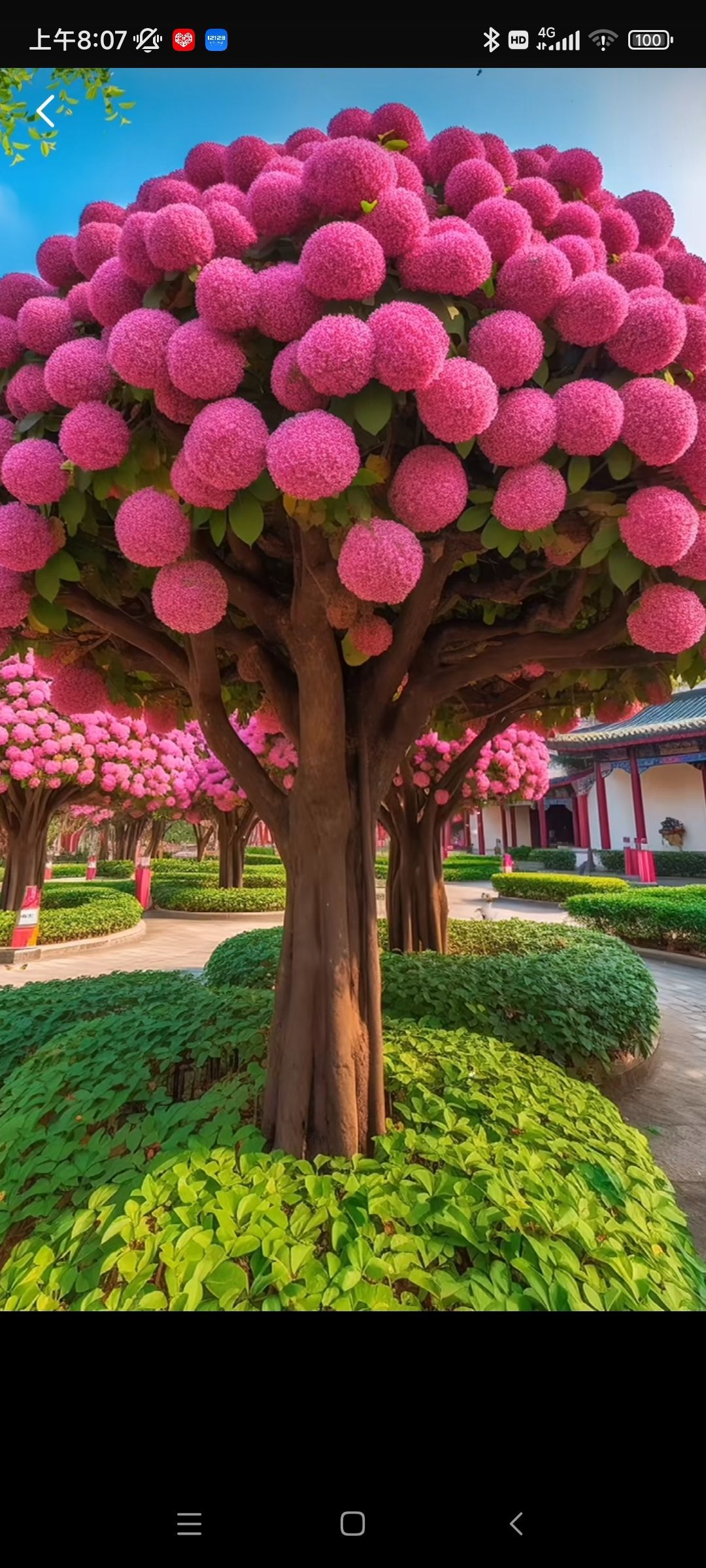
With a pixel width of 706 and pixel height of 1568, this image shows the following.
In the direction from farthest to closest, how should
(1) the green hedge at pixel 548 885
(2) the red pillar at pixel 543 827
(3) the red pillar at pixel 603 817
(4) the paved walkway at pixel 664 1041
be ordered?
(2) the red pillar at pixel 543 827 → (3) the red pillar at pixel 603 817 → (1) the green hedge at pixel 548 885 → (4) the paved walkway at pixel 664 1041

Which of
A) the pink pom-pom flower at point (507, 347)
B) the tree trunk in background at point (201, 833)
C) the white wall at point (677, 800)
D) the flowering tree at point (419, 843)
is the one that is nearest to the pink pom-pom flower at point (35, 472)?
the pink pom-pom flower at point (507, 347)

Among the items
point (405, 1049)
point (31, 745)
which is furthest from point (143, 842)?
point (405, 1049)

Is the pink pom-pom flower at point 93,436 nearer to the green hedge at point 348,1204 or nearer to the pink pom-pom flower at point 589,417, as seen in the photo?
the pink pom-pom flower at point 589,417

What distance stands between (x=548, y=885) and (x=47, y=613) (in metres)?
17.2

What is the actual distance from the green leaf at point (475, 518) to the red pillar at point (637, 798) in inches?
852

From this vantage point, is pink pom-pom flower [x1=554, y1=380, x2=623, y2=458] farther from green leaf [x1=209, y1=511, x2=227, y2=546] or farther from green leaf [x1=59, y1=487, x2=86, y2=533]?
green leaf [x1=59, y1=487, x2=86, y2=533]

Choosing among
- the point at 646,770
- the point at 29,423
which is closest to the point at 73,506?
the point at 29,423

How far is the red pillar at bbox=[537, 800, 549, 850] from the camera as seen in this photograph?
29.2 metres

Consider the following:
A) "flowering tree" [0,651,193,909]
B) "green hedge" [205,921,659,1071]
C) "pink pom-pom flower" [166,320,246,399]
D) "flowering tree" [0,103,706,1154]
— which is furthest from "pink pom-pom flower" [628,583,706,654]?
"flowering tree" [0,651,193,909]

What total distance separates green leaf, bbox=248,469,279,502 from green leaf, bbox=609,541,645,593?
2.83 feet

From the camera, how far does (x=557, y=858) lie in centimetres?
2586

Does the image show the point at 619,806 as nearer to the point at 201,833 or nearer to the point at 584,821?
the point at 584,821
